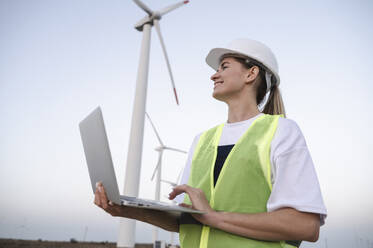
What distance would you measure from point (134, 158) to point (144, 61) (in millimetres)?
5185

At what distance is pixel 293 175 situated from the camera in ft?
7.41

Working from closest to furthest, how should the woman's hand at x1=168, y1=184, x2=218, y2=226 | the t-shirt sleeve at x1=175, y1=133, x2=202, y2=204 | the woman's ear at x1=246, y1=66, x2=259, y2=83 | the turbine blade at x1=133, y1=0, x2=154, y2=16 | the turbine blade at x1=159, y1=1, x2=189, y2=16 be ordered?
the woman's hand at x1=168, y1=184, x2=218, y2=226 < the t-shirt sleeve at x1=175, y1=133, x2=202, y2=204 < the woman's ear at x1=246, y1=66, x2=259, y2=83 < the turbine blade at x1=133, y1=0, x2=154, y2=16 < the turbine blade at x1=159, y1=1, x2=189, y2=16

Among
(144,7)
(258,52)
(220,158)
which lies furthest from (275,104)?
(144,7)

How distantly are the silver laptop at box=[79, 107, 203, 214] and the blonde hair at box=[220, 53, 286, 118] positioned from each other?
5.65 feet

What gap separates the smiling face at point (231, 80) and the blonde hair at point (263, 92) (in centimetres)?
7

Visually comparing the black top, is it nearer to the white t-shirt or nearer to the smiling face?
the white t-shirt

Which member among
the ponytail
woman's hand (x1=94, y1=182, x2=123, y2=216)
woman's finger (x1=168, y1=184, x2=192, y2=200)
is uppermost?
the ponytail

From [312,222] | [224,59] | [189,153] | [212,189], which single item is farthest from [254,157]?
[224,59]

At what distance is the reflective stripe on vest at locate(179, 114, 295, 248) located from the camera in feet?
7.62

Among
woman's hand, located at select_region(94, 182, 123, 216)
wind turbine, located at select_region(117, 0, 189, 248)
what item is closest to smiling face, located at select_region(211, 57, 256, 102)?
woman's hand, located at select_region(94, 182, 123, 216)

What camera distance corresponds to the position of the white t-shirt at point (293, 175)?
215 centimetres

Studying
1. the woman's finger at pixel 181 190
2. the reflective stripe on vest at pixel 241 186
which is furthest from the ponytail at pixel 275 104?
the woman's finger at pixel 181 190

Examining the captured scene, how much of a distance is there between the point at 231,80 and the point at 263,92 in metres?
0.56

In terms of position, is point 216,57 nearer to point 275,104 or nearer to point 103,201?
point 275,104
